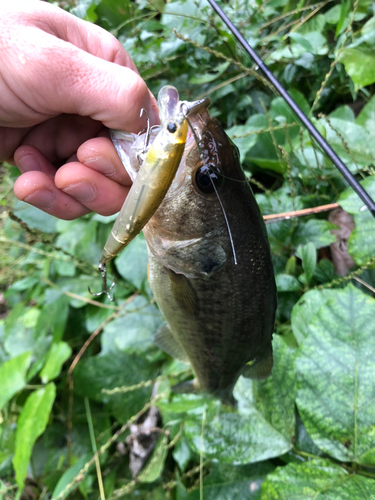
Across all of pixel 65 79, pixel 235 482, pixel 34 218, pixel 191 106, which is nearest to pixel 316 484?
pixel 235 482

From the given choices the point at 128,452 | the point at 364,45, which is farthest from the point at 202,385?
the point at 364,45

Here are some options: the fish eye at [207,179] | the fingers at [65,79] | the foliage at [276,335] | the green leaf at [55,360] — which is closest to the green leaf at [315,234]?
the foliage at [276,335]

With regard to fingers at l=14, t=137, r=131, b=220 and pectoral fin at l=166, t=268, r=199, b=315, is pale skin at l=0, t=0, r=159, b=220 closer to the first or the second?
fingers at l=14, t=137, r=131, b=220

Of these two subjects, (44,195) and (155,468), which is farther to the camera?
(155,468)

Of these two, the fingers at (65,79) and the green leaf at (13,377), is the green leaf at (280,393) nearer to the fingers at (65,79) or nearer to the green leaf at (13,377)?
the fingers at (65,79)

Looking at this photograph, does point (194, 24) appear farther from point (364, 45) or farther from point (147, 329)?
point (147, 329)

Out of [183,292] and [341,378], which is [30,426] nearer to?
[183,292]

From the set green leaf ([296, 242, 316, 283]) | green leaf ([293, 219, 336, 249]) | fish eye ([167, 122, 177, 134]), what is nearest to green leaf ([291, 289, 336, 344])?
green leaf ([296, 242, 316, 283])
